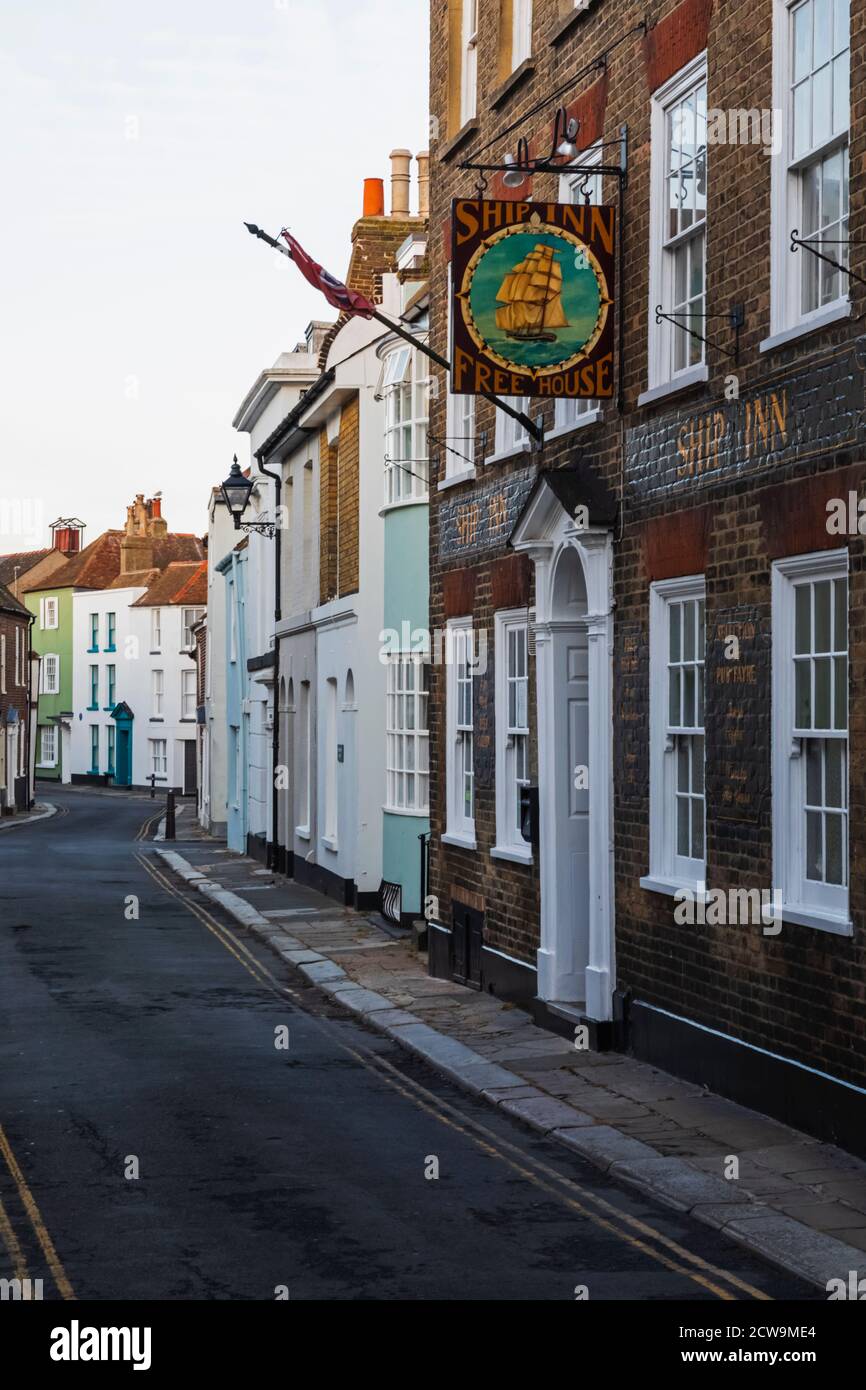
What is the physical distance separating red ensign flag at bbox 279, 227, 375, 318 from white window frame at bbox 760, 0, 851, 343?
5.52 m

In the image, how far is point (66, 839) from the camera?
4484cm

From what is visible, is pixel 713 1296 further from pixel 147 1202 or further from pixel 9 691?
pixel 9 691

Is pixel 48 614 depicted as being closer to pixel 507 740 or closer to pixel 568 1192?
pixel 507 740

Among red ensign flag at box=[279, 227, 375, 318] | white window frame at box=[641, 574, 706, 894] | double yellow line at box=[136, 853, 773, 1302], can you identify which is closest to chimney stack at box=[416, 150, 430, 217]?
red ensign flag at box=[279, 227, 375, 318]

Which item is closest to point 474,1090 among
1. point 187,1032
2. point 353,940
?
point 187,1032

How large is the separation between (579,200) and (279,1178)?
8586 mm

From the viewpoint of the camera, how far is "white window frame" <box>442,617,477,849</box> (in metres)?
17.5

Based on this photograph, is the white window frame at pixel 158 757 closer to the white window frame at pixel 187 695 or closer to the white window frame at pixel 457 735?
the white window frame at pixel 187 695

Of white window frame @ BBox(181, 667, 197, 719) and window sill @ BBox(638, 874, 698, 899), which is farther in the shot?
white window frame @ BBox(181, 667, 197, 719)

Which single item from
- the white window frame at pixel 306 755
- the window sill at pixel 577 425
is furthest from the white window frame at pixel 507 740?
the white window frame at pixel 306 755

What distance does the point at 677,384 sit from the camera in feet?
40.0

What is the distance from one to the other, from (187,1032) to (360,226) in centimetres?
1689

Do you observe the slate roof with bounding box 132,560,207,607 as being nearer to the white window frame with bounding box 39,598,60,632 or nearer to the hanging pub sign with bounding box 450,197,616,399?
the white window frame with bounding box 39,598,60,632

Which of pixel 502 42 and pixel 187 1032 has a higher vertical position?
pixel 502 42
